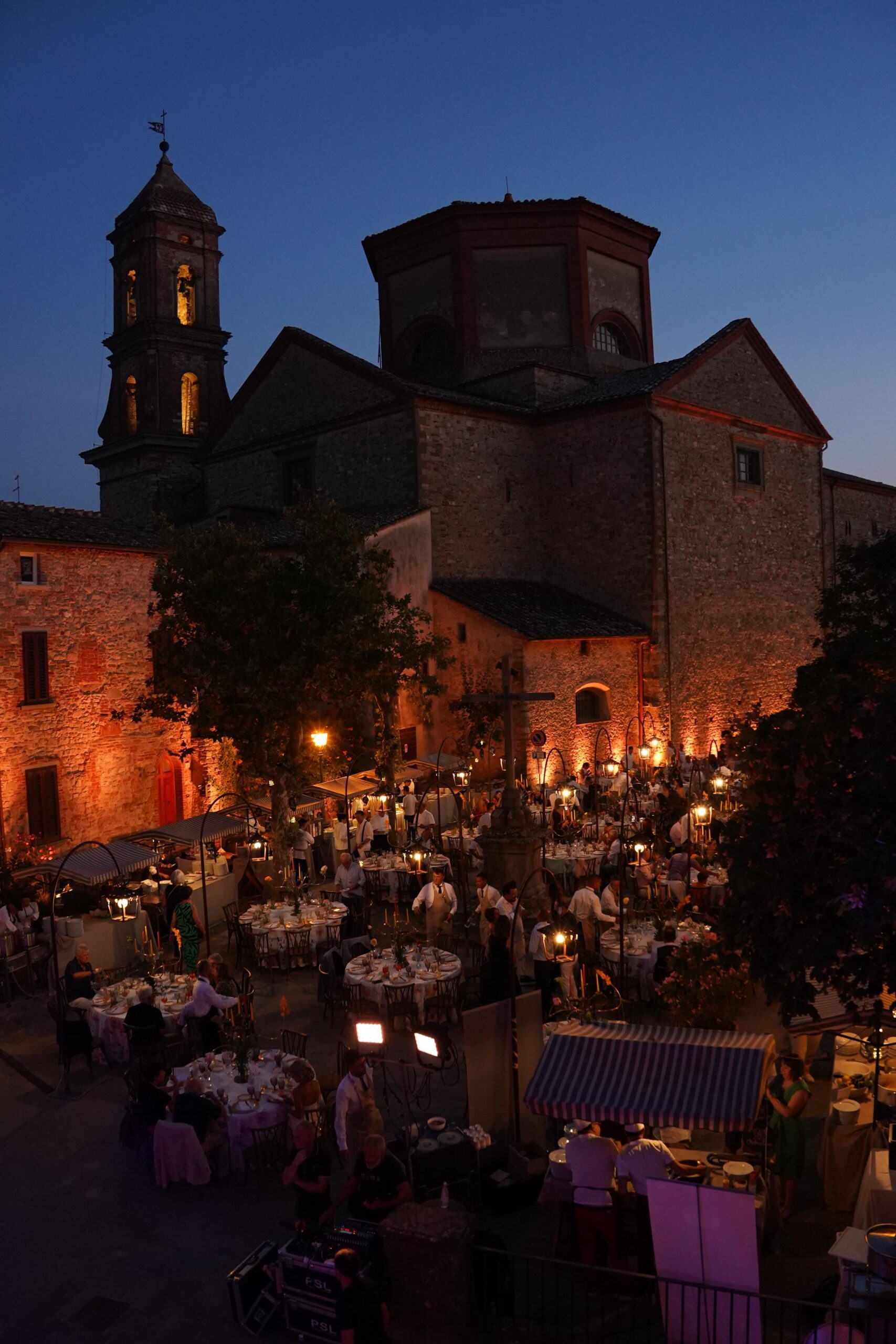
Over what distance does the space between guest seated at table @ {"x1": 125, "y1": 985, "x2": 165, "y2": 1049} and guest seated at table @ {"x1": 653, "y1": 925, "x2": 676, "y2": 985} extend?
564 centimetres

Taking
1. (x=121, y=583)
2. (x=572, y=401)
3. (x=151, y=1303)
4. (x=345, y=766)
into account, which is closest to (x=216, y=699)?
(x=345, y=766)

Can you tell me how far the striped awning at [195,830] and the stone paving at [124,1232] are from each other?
228 inches

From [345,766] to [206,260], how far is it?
19.9 meters

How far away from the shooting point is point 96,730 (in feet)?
68.5

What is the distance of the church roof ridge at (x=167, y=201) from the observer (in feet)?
101

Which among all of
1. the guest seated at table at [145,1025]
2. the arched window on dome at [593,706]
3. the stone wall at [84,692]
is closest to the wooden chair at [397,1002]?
the guest seated at table at [145,1025]

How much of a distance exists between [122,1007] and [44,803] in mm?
9665

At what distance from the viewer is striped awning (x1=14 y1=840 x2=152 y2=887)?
14.7m

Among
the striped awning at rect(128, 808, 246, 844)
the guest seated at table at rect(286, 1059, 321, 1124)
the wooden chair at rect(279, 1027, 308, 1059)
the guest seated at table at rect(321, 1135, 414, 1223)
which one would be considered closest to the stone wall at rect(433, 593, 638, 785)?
the striped awning at rect(128, 808, 246, 844)

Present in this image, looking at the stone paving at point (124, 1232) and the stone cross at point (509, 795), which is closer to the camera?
the stone paving at point (124, 1232)

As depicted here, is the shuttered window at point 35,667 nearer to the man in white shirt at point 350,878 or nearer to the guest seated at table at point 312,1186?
the man in white shirt at point 350,878

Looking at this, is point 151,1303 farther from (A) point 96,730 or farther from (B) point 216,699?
(A) point 96,730

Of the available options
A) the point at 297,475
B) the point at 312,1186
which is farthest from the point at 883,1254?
the point at 297,475

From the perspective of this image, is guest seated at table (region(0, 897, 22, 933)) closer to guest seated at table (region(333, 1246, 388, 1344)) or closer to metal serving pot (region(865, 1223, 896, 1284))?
guest seated at table (region(333, 1246, 388, 1344))
